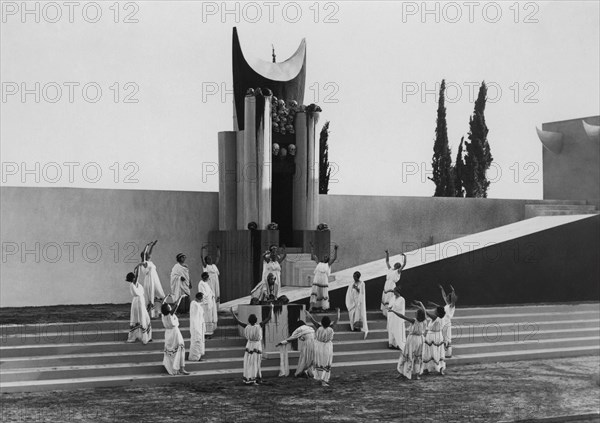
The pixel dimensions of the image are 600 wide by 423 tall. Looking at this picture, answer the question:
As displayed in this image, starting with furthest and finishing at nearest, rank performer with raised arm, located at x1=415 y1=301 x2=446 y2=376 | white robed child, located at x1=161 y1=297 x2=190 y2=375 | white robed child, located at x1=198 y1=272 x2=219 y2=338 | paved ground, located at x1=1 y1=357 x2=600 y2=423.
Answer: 1. white robed child, located at x1=198 y1=272 x2=219 y2=338
2. performer with raised arm, located at x1=415 y1=301 x2=446 y2=376
3. white robed child, located at x1=161 y1=297 x2=190 y2=375
4. paved ground, located at x1=1 y1=357 x2=600 y2=423

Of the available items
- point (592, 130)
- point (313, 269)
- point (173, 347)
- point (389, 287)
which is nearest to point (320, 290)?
point (389, 287)

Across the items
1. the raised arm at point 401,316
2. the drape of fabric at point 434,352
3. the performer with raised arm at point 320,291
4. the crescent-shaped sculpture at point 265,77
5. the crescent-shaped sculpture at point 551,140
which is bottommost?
A: the drape of fabric at point 434,352

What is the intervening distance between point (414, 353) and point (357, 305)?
2066 mm

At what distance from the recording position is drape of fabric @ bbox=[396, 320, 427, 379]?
13.5 meters

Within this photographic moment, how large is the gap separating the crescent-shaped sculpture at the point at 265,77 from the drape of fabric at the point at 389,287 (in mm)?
6288

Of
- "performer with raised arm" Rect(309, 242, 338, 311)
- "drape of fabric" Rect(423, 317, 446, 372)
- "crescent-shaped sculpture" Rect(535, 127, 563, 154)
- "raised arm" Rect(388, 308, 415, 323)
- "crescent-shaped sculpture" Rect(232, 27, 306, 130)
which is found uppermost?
"crescent-shaped sculpture" Rect(232, 27, 306, 130)

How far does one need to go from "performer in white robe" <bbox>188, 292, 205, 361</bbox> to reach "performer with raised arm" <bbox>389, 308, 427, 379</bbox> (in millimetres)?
3278

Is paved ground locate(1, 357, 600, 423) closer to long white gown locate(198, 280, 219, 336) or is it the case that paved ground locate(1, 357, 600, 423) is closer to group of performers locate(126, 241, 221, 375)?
group of performers locate(126, 241, 221, 375)

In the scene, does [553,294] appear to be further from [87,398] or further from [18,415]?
[18,415]

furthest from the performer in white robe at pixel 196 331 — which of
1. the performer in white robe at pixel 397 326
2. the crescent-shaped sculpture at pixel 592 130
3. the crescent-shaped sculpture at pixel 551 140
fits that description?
the crescent-shaped sculpture at pixel 551 140

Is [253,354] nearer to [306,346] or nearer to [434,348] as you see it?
[306,346]

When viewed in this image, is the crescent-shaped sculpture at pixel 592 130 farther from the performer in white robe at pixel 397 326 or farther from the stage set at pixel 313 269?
the performer in white robe at pixel 397 326

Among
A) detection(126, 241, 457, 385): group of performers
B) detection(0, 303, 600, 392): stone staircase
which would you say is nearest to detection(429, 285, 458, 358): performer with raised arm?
detection(126, 241, 457, 385): group of performers

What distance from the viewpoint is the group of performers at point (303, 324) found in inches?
511
